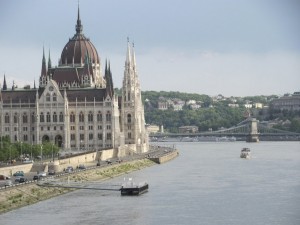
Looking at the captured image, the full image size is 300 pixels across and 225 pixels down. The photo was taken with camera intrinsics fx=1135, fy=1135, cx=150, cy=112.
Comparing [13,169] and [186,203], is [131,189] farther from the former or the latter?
[13,169]

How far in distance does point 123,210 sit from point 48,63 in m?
69.4

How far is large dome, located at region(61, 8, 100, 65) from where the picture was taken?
12912 centimetres

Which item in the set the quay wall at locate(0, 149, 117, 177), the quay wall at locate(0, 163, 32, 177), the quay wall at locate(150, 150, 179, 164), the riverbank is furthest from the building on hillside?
the quay wall at locate(0, 163, 32, 177)

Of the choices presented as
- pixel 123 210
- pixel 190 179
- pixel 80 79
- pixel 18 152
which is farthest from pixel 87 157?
pixel 123 210

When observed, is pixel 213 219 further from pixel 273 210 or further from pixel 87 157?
pixel 87 157

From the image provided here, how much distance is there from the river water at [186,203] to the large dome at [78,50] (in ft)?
132

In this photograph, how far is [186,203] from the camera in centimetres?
6500

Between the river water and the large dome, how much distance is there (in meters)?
40.3

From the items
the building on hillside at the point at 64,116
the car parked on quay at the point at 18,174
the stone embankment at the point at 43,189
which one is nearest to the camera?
the stone embankment at the point at 43,189

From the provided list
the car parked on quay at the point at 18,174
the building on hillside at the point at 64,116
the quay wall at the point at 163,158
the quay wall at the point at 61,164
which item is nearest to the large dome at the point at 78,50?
the building on hillside at the point at 64,116

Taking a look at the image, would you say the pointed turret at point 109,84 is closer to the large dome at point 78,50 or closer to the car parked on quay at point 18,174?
the large dome at point 78,50

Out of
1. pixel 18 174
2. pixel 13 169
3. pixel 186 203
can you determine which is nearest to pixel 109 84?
pixel 13 169

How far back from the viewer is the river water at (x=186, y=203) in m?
57.5

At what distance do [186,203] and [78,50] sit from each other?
2607 inches
